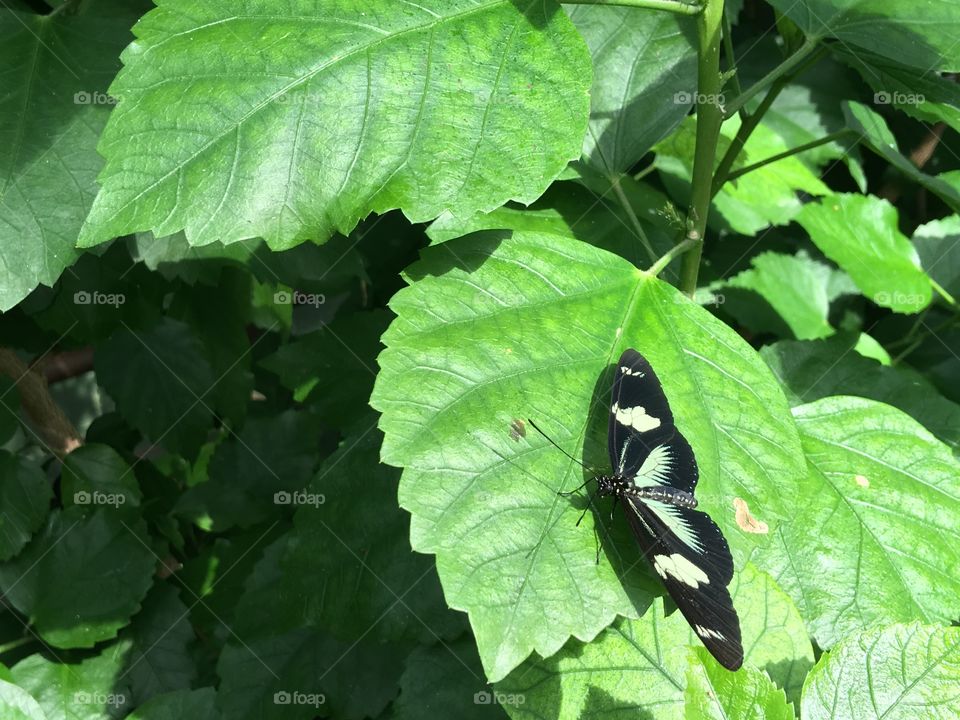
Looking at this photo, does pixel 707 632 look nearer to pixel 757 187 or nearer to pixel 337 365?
pixel 337 365

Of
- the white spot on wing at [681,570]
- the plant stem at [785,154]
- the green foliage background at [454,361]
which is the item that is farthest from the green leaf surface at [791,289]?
the white spot on wing at [681,570]

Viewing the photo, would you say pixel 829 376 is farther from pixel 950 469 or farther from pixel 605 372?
pixel 605 372

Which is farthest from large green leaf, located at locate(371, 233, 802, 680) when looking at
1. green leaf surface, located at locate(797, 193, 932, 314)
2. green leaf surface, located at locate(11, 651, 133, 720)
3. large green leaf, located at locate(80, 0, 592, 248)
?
green leaf surface, located at locate(11, 651, 133, 720)

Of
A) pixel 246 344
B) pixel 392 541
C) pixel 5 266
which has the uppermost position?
pixel 5 266

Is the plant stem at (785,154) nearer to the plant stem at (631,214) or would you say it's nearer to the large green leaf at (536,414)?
the plant stem at (631,214)

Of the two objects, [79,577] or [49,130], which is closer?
[49,130]

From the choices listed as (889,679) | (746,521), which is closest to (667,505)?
(746,521)

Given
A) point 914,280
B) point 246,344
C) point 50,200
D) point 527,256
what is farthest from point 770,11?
point 50,200

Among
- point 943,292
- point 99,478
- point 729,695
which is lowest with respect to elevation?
point 99,478
